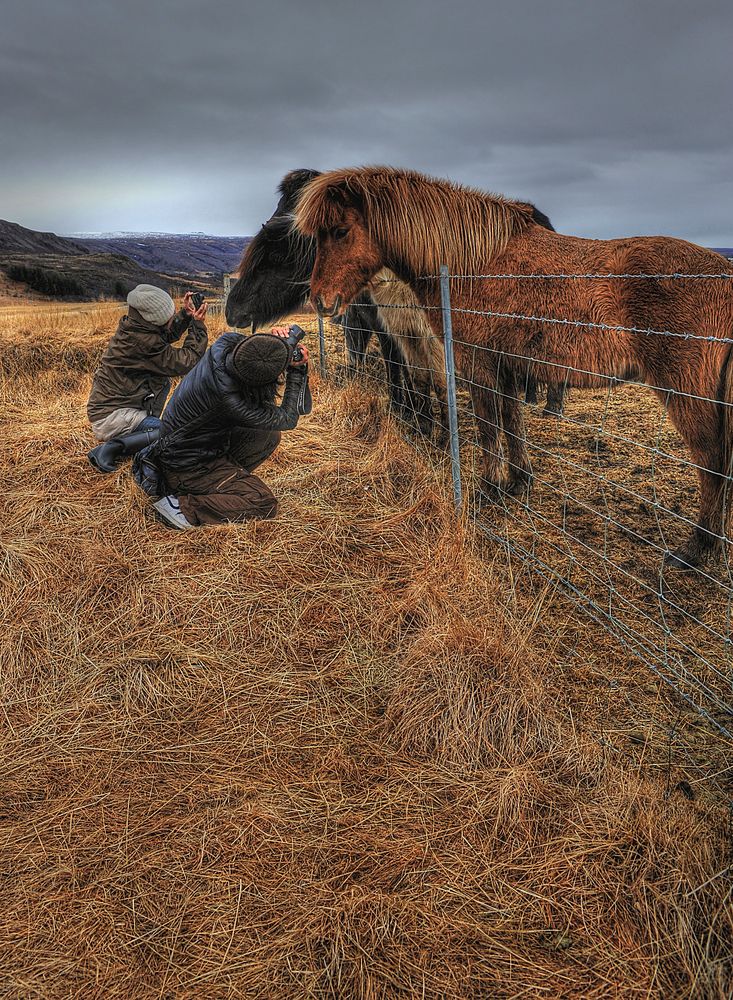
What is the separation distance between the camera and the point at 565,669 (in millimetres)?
2734

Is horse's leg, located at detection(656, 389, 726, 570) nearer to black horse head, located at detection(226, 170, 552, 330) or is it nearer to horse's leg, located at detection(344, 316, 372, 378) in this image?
black horse head, located at detection(226, 170, 552, 330)

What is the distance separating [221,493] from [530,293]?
2038 mm

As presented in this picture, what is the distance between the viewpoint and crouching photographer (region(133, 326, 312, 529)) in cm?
300

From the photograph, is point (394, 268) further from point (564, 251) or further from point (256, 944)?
point (256, 944)

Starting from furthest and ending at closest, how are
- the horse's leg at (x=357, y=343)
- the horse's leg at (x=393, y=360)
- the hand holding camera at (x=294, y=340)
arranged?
the horse's leg at (x=357, y=343) → the horse's leg at (x=393, y=360) → the hand holding camera at (x=294, y=340)

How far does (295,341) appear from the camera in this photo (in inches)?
125

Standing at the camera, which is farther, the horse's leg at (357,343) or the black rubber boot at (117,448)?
the horse's leg at (357,343)

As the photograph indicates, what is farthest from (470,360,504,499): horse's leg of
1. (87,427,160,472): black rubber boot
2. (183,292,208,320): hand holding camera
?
(87,427,160,472): black rubber boot

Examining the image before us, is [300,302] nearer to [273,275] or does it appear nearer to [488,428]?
[273,275]

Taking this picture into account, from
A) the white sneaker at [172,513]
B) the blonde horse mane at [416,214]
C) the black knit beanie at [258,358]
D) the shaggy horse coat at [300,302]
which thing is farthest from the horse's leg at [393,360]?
the white sneaker at [172,513]

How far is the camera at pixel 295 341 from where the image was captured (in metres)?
3.13

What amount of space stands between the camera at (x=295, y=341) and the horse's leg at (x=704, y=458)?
6.35 ft

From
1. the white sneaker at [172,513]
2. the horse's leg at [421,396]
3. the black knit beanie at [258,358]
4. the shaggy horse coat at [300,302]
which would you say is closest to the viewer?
the black knit beanie at [258,358]

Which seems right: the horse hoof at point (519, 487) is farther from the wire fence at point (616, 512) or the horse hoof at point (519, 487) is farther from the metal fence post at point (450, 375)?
the metal fence post at point (450, 375)
